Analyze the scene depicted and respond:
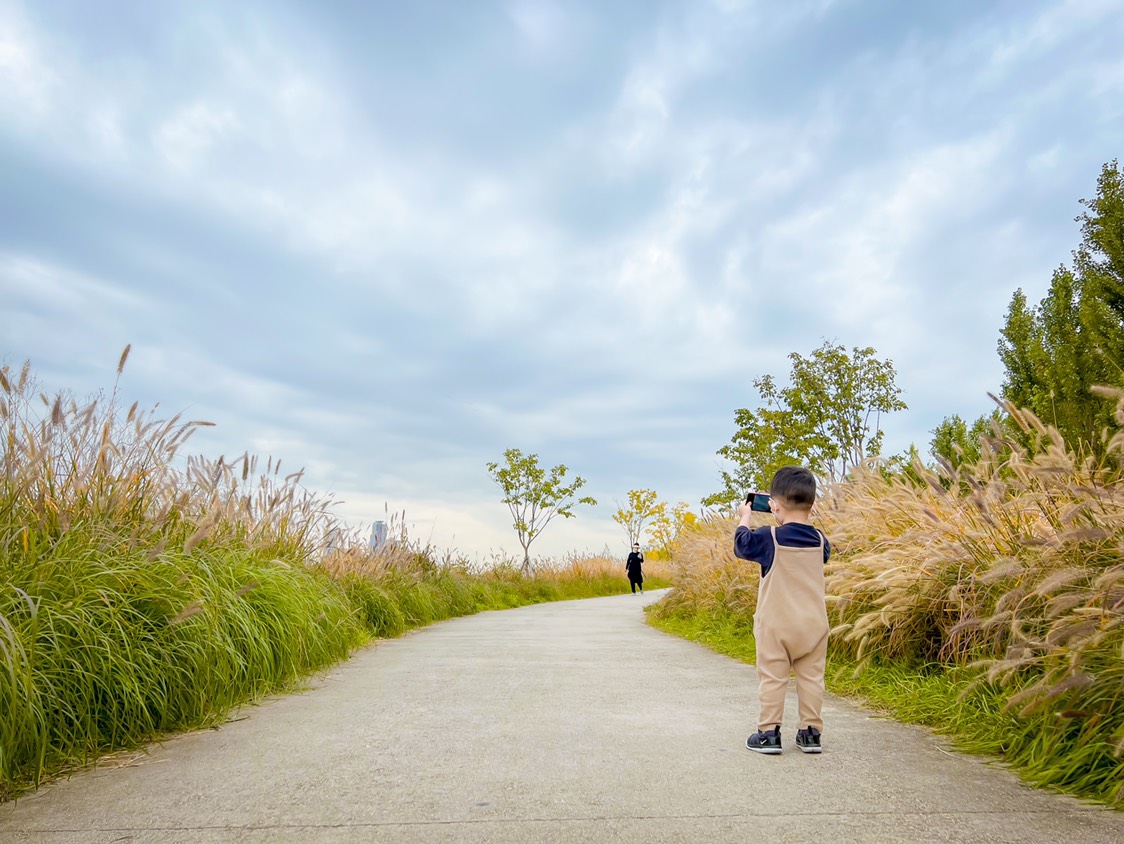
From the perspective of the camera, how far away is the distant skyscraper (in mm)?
12866

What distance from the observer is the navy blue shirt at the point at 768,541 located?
4.05m

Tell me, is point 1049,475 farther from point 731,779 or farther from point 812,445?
point 812,445

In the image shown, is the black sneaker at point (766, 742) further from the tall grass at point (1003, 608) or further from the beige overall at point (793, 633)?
the tall grass at point (1003, 608)

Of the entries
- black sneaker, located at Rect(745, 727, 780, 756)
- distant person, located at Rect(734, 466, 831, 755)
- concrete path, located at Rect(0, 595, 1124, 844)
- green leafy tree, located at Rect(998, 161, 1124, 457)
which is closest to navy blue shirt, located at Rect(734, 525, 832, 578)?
distant person, located at Rect(734, 466, 831, 755)

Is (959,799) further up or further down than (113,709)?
further down

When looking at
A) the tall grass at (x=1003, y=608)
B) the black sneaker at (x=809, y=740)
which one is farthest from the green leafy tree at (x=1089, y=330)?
the black sneaker at (x=809, y=740)

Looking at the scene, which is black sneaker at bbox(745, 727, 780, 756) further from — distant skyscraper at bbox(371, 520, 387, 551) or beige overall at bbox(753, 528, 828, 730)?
distant skyscraper at bbox(371, 520, 387, 551)

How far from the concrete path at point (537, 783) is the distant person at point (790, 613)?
18 centimetres

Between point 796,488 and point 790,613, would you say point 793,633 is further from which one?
point 796,488

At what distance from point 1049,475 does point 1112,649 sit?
4.28 ft

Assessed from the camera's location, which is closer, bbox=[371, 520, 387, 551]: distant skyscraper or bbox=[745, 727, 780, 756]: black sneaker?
bbox=[745, 727, 780, 756]: black sneaker

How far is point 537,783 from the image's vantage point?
327 cm

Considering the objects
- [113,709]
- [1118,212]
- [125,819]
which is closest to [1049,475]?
[125,819]

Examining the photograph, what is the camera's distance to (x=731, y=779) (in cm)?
336
